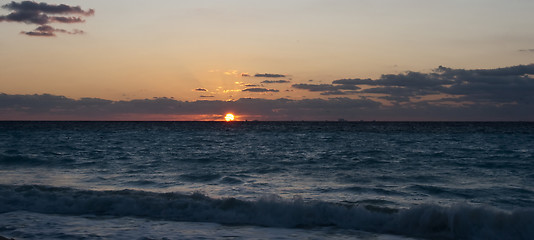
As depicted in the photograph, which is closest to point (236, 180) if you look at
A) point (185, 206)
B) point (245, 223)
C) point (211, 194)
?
point (211, 194)

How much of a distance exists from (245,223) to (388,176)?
11235mm

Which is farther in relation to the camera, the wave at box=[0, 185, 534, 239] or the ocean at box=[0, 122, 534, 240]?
the wave at box=[0, 185, 534, 239]

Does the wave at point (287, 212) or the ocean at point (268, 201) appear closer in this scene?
the ocean at point (268, 201)

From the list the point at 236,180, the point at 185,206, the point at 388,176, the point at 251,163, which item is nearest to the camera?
the point at 185,206

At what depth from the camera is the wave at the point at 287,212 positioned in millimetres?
12023

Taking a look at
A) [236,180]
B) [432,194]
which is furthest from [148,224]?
[432,194]

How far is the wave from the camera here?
39.4 ft

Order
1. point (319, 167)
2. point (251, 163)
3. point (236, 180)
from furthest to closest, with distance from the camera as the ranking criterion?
1. point (251, 163)
2. point (319, 167)
3. point (236, 180)

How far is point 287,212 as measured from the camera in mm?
13344

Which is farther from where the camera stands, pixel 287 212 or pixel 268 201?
pixel 268 201

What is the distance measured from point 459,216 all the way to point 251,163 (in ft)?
54.9

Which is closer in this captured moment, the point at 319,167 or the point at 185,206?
the point at 185,206

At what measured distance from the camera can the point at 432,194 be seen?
17.0 metres

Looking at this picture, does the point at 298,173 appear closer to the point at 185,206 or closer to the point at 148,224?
the point at 185,206
